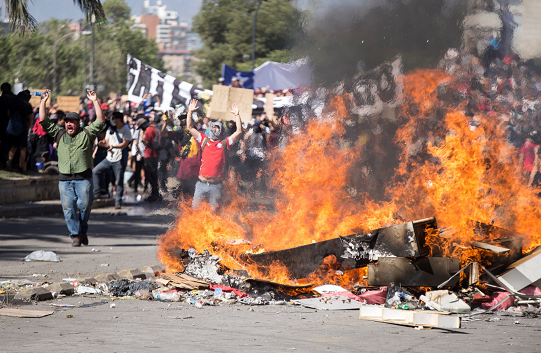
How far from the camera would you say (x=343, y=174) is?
833 centimetres

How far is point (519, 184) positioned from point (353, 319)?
13.0 feet

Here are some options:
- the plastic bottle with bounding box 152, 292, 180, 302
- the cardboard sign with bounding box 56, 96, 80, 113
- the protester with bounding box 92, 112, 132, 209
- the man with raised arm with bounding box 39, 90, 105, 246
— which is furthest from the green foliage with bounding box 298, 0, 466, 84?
the cardboard sign with bounding box 56, 96, 80, 113

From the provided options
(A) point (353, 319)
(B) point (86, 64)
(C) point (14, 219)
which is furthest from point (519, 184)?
(B) point (86, 64)

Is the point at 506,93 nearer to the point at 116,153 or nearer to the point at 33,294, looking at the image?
the point at 116,153

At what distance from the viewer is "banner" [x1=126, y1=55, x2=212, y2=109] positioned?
56.5 ft

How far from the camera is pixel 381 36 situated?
32.2 ft

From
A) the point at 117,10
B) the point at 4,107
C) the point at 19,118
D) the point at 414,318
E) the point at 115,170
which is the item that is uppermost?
the point at 117,10

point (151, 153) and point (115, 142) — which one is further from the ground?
point (115, 142)

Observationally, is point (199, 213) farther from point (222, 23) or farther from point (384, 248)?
point (222, 23)

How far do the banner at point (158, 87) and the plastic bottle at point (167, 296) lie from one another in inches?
428

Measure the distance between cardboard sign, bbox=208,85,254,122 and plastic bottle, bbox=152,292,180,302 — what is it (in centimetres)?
705

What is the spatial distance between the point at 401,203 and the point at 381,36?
337 centimetres

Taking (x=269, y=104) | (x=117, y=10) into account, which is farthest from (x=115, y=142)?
(x=117, y=10)

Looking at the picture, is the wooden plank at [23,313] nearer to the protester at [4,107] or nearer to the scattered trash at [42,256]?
the scattered trash at [42,256]
